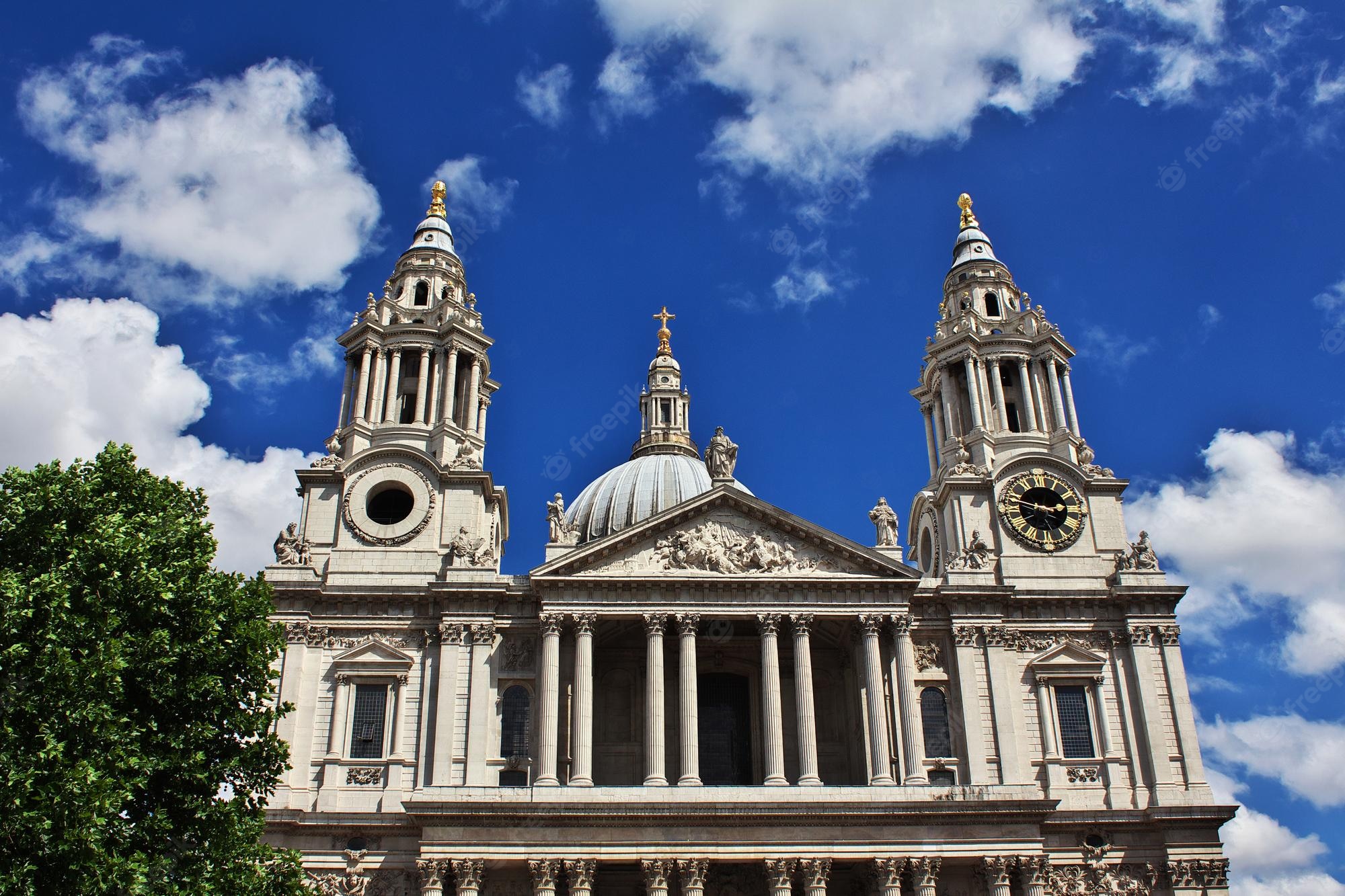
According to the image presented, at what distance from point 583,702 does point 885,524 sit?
12977mm

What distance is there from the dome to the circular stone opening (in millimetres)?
18535

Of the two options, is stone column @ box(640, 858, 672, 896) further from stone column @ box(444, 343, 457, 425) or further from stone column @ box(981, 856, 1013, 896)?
stone column @ box(444, 343, 457, 425)

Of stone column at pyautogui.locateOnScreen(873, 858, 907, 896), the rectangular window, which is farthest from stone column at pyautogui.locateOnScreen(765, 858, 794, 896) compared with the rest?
the rectangular window

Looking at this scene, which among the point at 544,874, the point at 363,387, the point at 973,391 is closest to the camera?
the point at 544,874

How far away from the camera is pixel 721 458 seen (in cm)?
4631

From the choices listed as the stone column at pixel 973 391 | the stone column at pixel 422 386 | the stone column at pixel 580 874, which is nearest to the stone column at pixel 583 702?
the stone column at pixel 580 874

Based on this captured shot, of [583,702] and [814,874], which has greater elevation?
[583,702]

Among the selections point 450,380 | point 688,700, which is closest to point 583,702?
point 688,700

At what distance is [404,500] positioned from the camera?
47.0 metres

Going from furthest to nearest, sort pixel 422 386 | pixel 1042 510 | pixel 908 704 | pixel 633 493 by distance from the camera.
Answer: pixel 633 493 → pixel 422 386 → pixel 1042 510 → pixel 908 704

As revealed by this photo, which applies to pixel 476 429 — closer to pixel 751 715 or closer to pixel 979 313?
pixel 751 715

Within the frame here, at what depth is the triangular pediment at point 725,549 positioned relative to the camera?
42719mm

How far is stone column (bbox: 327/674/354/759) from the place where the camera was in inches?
1626

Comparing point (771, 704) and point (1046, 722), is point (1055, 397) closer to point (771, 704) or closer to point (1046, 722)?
point (1046, 722)
